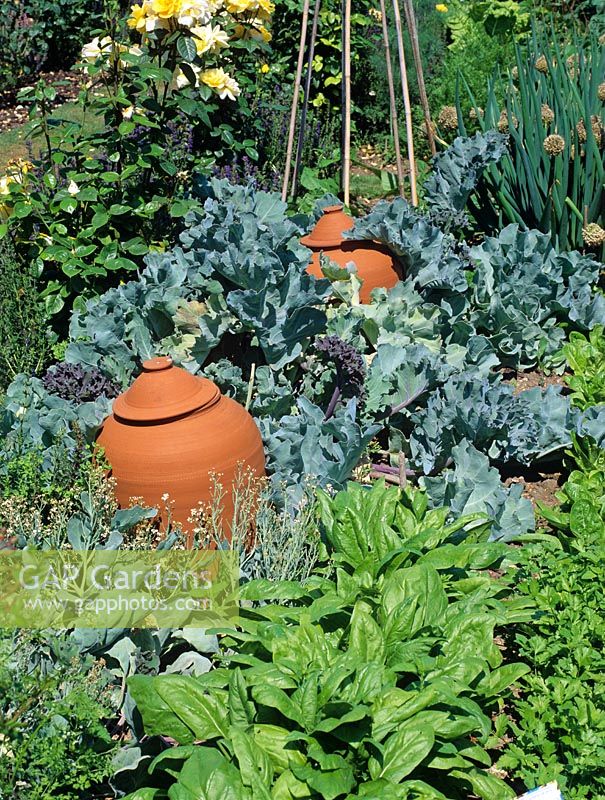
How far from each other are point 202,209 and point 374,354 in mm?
1193

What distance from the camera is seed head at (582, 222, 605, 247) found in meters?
5.48

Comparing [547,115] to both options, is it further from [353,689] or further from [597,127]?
[353,689]

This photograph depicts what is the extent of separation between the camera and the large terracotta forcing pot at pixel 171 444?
3373mm

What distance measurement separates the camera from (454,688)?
98.8 inches

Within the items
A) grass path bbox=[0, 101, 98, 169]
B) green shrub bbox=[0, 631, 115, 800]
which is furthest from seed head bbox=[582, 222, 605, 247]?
grass path bbox=[0, 101, 98, 169]

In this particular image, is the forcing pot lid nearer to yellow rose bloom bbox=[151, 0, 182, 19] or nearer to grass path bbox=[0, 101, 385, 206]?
yellow rose bloom bbox=[151, 0, 182, 19]

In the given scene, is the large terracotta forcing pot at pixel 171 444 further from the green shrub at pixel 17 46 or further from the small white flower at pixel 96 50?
the green shrub at pixel 17 46

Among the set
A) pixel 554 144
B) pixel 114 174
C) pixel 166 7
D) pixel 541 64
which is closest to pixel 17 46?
pixel 166 7

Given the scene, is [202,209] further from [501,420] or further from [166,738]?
[166,738]

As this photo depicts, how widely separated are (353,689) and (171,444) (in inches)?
51.0

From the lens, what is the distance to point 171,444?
11.1 ft

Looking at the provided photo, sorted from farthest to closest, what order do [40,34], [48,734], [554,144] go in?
[40,34]
[554,144]
[48,734]

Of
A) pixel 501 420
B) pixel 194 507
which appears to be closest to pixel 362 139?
pixel 501 420

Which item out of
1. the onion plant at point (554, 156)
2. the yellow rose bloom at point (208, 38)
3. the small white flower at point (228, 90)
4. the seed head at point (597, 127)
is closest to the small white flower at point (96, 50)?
the yellow rose bloom at point (208, 38)
